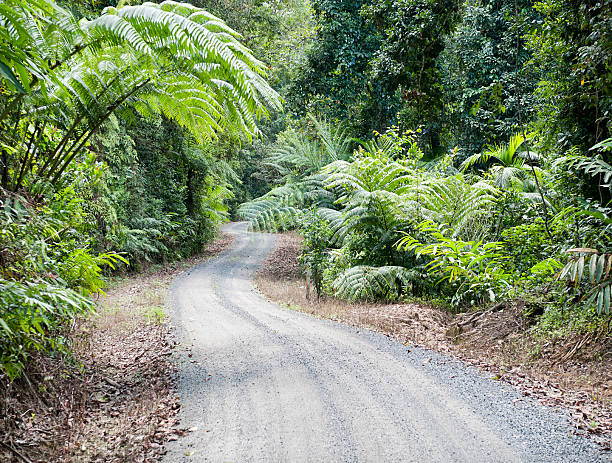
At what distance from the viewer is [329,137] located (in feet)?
39.5

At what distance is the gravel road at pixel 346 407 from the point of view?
311cm

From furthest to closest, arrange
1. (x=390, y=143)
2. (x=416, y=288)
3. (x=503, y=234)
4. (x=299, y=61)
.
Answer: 1. (x=299, y=61)
2. (x=390, y=143)
3. (x=416, y=288)
4. (x=503, y=234)

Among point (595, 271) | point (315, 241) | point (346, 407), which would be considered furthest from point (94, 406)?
point (315, 241)

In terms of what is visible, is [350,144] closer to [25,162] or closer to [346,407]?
[25,162]

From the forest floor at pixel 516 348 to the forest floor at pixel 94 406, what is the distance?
123 inches

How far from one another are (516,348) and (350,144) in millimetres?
8503

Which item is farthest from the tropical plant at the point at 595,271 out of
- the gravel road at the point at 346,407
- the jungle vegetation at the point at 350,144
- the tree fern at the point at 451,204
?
the tree fern at the point at 451,204

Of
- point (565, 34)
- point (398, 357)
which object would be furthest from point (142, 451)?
point (565, 34)

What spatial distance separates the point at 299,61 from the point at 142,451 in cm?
1270

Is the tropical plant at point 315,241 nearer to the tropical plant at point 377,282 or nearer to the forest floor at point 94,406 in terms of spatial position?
the tropical plant at point 377,282

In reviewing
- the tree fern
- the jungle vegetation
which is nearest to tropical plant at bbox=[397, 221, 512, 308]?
the jungle vegetation

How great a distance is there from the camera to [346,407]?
150 inches

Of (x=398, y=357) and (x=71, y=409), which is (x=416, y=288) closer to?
(x=398, y=357)

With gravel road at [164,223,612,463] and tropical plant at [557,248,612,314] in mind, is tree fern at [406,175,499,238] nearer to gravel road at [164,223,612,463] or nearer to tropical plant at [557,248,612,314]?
gravel road at [164,223,612,463]
